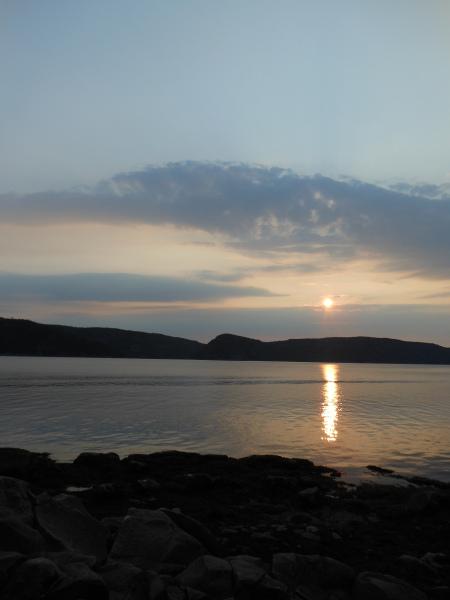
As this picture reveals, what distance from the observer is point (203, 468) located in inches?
1008

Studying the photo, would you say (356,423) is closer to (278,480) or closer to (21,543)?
(278,480)

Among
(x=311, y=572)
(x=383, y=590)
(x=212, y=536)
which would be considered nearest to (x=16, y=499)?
(x=212, y=536)

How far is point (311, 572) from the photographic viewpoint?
1143 centimetres

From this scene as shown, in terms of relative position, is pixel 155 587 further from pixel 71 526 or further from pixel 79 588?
pixel 71 526

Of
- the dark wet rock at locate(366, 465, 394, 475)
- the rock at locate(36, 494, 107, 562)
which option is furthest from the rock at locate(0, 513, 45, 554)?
the dark wet rock at locate(366, 465, 394, 475)

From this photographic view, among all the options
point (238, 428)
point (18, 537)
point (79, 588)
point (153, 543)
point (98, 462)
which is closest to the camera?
point (79, 588)

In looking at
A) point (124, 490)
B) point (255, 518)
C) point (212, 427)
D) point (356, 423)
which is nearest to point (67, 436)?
point (212, 427)

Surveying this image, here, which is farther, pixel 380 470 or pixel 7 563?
pixel 380 470

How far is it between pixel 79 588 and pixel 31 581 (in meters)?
0.88

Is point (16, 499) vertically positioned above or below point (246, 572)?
above

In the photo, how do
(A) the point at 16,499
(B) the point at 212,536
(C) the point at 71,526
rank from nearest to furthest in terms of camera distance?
1. (C) the point at 71,526
2. (B) the point at 212,536
3. (A) the point at 16,499

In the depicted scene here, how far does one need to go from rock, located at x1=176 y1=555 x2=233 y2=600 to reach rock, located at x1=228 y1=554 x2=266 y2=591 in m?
0.15

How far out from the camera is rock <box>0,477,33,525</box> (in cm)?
1301

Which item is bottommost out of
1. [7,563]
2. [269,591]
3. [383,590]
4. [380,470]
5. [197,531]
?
[380,470]
